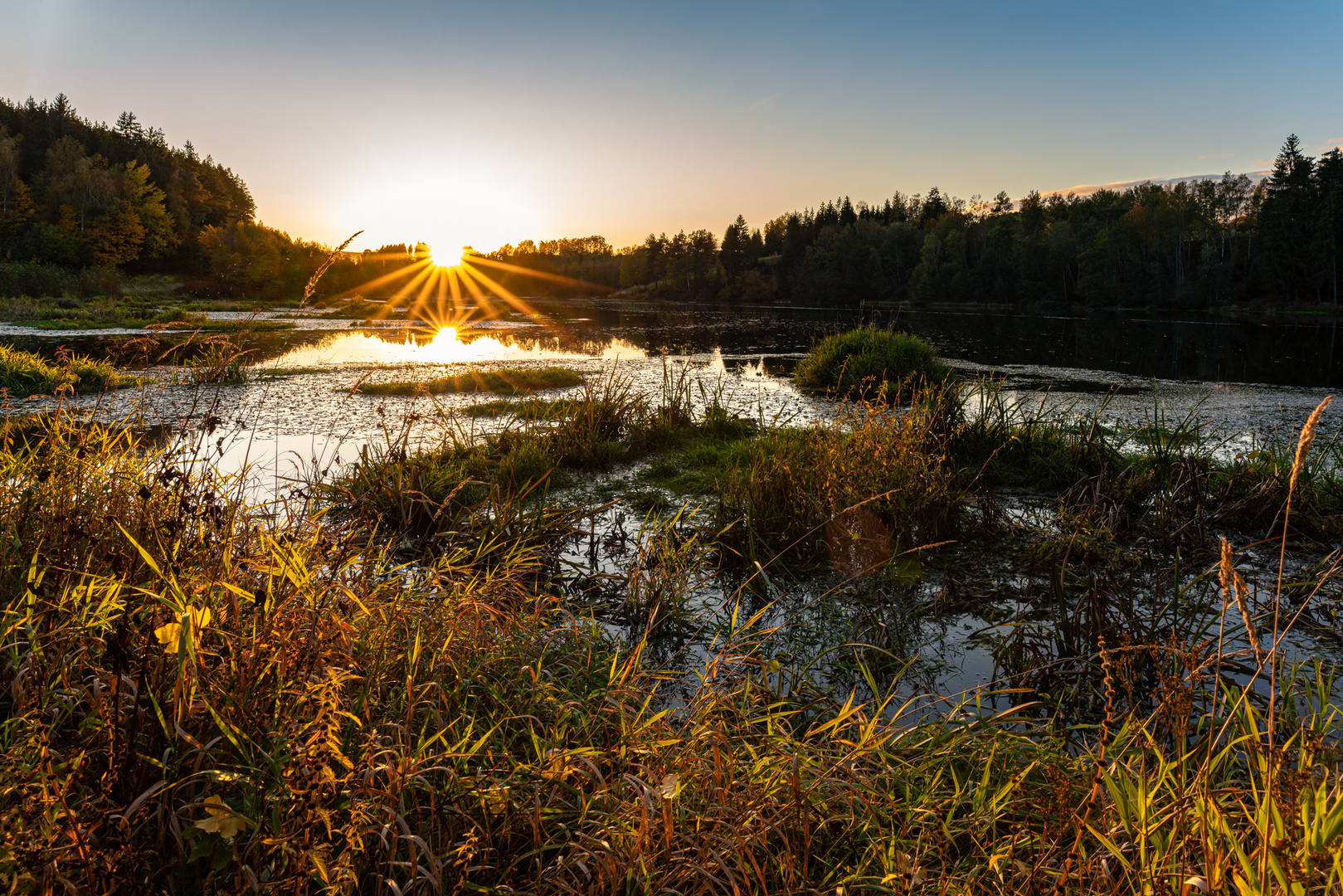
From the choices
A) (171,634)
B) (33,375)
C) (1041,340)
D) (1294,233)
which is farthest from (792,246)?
(171,634)

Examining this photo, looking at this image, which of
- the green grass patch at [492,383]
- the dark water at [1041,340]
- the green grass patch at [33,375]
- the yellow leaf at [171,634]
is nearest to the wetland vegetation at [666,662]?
the yellow leaf at [171,634]

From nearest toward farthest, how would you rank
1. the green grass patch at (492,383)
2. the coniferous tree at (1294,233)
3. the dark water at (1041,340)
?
the green grass patch at (492,383), the dark water at (1041,340), the coniferous tree at (1294,233)

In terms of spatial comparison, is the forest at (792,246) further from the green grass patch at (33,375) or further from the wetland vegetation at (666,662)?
the wetland vegetation at (666,662)

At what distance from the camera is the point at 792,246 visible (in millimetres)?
84250

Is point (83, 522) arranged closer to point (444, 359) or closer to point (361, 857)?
point (361, 857)

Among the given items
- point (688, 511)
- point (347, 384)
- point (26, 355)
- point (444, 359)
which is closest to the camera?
point (688, 511)

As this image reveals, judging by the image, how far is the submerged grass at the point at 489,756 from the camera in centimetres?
149

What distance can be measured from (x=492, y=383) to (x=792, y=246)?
76737 mm

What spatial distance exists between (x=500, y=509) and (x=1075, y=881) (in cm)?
395

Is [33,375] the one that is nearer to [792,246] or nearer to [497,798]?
[497,798]

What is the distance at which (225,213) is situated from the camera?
259 ft

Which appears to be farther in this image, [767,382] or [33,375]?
[767,382]

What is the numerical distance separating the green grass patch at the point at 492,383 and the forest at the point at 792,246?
38067 mm

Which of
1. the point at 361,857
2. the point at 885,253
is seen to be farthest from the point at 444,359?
the point at 885,253
